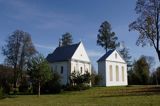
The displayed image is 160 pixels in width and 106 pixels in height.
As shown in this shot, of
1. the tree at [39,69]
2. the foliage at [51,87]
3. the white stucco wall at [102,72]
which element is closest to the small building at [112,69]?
the white stucco wall at [102,72]

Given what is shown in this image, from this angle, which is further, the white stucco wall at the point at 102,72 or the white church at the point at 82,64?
the white stucco wall at the point at 102,72

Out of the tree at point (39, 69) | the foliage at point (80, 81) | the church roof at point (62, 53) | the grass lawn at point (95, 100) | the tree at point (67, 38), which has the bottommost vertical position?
the grass lawn at point (95, 100)

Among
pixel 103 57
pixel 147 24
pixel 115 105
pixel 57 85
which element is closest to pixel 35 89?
pixel 57 85

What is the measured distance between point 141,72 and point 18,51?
29.8 m

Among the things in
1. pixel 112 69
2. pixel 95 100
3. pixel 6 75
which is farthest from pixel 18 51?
pixel 95 100

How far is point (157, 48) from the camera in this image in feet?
123

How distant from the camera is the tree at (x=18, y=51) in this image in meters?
61.7

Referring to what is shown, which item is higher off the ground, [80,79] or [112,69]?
[112,69]

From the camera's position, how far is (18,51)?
203ft

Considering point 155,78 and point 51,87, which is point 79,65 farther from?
point 155,78

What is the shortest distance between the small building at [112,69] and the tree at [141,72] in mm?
5204

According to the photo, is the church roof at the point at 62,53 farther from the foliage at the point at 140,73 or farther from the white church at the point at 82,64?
the foliage at the point at 140,73

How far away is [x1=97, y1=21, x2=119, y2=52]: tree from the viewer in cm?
7331

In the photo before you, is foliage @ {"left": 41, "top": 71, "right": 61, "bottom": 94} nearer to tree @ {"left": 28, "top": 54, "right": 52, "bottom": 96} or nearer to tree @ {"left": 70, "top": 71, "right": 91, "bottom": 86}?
tree @ {"left": 70, "top": 71, "right": 91, "bottom": 86}
